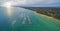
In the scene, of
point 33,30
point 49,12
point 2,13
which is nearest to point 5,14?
point 2,13

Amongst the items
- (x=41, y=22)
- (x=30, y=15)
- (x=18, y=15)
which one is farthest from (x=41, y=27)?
(x=18, y=15)

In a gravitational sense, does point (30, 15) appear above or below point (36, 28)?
above

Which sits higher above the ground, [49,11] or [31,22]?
[49,11]

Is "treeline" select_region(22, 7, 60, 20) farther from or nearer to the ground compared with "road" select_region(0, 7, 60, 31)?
farther from the ground

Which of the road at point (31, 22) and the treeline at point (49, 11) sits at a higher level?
the treeline at point (49, 11)

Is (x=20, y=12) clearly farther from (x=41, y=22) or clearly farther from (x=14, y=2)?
(x=41, y=22)

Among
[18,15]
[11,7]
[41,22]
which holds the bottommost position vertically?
[41,22]
